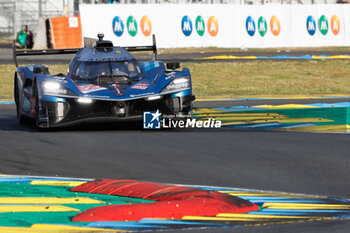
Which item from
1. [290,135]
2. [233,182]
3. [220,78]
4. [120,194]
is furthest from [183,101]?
[220,78]

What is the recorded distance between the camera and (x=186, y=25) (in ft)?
107

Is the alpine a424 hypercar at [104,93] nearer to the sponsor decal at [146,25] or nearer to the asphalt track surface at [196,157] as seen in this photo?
the asphalt track surface at [196,157]

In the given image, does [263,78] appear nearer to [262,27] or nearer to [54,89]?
[262,27]

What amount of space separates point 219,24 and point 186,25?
153 centimetres

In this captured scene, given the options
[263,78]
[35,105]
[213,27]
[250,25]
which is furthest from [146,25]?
[35,105]

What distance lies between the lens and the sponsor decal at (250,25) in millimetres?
32969

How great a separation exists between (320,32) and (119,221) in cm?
2981

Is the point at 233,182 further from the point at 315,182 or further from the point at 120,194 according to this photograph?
the point at 120,194

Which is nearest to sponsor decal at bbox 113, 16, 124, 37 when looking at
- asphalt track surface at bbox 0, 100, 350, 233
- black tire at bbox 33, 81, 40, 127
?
asphalt track surface at bbox 0, 100, 350, 233

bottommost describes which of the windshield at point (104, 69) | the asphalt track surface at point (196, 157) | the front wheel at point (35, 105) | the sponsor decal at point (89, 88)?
the asphalt track surface at point (196, 157)

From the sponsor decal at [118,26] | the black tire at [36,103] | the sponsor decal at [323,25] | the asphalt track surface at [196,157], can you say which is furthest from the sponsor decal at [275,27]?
the black tire at [36,103]

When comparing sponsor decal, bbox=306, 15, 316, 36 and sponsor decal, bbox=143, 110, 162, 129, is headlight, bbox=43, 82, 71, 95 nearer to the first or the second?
sponsor decal, bbox=143, 110, 162, 129

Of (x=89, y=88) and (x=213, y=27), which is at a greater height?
(x=89, y=88)

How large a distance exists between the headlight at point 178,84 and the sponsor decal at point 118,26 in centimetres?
2024
